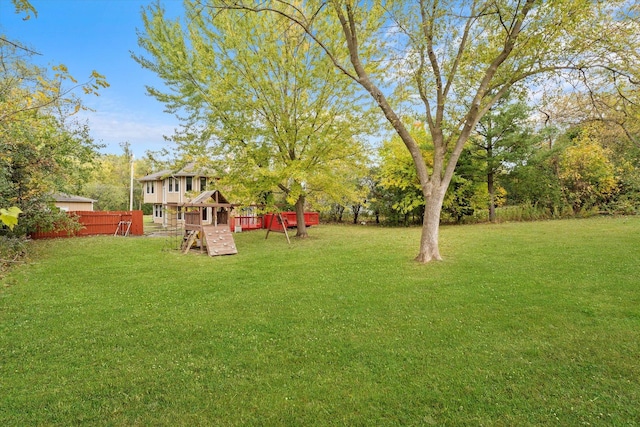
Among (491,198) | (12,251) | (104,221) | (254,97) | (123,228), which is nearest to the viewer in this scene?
(12,251)

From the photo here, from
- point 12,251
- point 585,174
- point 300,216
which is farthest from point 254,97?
point 585,174

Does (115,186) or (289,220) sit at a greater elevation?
(115,186)

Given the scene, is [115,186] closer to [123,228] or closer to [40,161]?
[123,228]

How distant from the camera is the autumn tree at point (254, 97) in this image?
12422 mm

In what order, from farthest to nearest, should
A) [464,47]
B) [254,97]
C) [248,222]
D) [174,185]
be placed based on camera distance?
[174,185] < [248,222] < [254,97] < [464,47]

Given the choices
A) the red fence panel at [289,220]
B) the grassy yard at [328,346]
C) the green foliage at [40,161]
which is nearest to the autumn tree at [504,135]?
the red fence panel at [289,220]

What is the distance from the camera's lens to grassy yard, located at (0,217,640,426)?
2740 mm

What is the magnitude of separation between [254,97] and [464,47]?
25.4ft

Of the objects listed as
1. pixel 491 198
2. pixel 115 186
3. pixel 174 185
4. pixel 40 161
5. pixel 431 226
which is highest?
pixel 115 186

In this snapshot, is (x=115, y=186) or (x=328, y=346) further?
(x=115, y=186)

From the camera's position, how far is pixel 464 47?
8516mm

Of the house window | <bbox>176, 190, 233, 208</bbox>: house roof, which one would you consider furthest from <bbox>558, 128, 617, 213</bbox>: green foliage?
the house window

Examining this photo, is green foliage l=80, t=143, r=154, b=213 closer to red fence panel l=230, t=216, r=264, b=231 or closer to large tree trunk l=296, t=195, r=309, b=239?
red fence panel l=230, t=216, r=264, b=231

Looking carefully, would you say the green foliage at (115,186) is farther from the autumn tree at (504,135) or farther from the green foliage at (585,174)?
the green foliage at (585,174)
